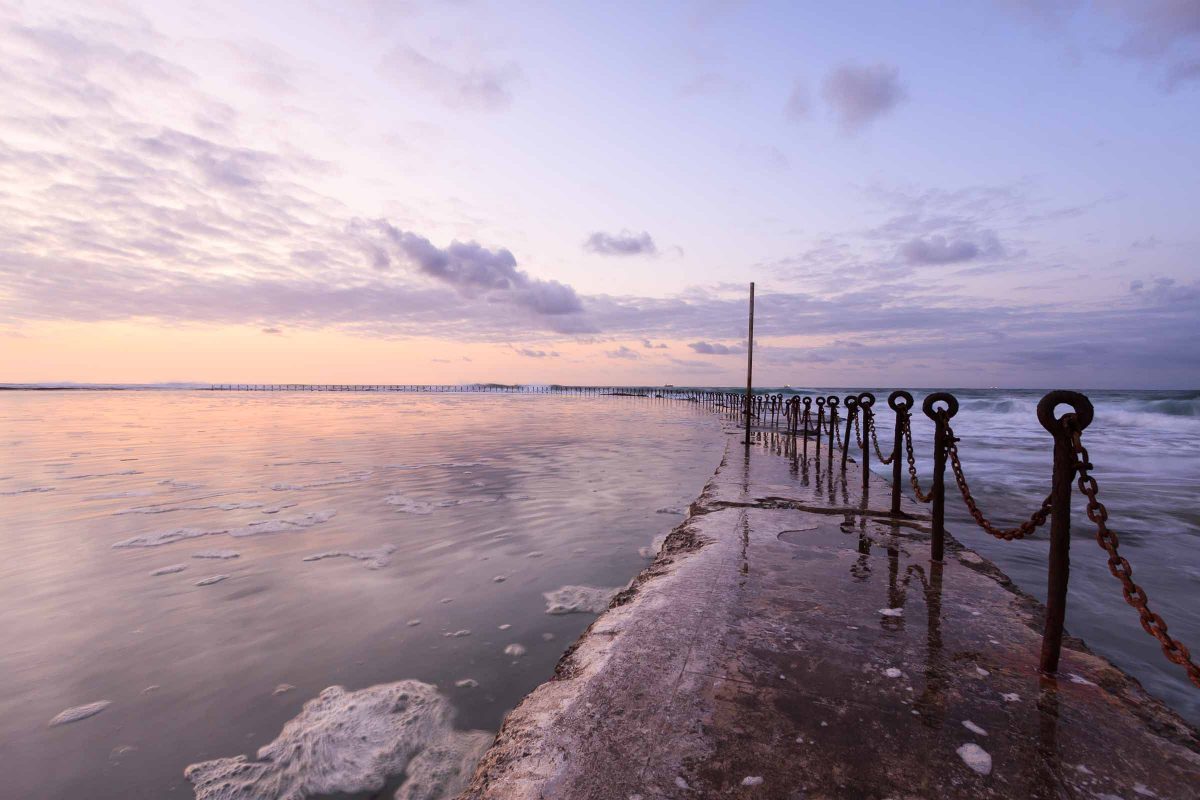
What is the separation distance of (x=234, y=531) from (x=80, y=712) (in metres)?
4.04

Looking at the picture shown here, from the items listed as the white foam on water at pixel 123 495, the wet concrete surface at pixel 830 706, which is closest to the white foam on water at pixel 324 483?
the white foam on water at pixel 123 495

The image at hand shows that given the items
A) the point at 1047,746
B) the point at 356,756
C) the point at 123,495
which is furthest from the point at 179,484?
the point at 1047,746

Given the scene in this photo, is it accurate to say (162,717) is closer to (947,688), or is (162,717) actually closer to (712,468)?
(947,688)

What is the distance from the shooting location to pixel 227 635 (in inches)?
164

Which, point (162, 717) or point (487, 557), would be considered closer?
point (162, 717)

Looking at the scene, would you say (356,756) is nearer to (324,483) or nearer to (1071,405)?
(1071,405)

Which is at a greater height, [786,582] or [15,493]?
[786,582]

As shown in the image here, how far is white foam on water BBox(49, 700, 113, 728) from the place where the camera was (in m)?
3.15

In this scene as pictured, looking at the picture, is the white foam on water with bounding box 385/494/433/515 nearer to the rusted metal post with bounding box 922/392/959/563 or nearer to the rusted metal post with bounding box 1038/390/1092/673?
the rusted metal post with bounding box 922/392/959/563

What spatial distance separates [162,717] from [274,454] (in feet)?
41.9

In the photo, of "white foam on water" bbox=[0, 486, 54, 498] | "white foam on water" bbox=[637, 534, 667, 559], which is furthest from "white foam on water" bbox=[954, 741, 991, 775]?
"white foam on water" bbox=[0, 486, 54, 498]

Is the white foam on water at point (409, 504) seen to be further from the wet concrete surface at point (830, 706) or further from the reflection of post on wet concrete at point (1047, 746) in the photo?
the reflection of post on wet concrete at point (1047, 746)

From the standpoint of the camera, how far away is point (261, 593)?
16.3 ft

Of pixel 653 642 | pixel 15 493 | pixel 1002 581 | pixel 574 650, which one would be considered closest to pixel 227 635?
pixel 574 650
